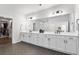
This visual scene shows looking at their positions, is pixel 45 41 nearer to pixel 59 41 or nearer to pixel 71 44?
pixel 59 41

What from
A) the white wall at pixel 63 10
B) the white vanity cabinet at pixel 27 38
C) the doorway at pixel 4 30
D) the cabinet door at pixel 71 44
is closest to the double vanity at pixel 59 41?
the cabinet door at pixel 71 44

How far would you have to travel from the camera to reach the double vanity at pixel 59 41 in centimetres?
234

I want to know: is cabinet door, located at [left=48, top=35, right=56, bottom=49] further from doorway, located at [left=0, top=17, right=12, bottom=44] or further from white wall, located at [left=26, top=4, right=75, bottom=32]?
doorway, located at [left=0, top=17, right=12, bottom=44]

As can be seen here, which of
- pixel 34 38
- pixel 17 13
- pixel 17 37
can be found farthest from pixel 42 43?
pixel 17 13

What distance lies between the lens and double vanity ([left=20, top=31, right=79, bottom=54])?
234cm

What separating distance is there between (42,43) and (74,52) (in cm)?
145

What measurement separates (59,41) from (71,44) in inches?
17.3

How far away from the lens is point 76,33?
237 cm

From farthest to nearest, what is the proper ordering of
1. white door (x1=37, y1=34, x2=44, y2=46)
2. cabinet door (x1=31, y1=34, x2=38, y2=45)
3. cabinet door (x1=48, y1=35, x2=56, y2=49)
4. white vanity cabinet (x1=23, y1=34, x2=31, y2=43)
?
white vanity cabinet (x1=23, y1=34, x2=31, y2=43)
cabinet door (x1=31, y1=34, x2=38, y2=45)
white door (x1=37, y1=34, x2=44, y2=46)
cabinet door (x1=48, y1=35, x2=56, y2=49)

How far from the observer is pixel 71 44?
2391 millimetres

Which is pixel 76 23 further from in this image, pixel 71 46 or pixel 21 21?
pixel 21 21

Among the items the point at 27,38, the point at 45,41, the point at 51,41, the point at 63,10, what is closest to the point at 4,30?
the point at 27,38

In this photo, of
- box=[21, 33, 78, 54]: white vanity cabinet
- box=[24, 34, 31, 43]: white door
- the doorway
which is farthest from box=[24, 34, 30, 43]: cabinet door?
the doorway

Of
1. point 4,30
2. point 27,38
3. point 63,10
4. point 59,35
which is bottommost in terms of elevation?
point 27,38
